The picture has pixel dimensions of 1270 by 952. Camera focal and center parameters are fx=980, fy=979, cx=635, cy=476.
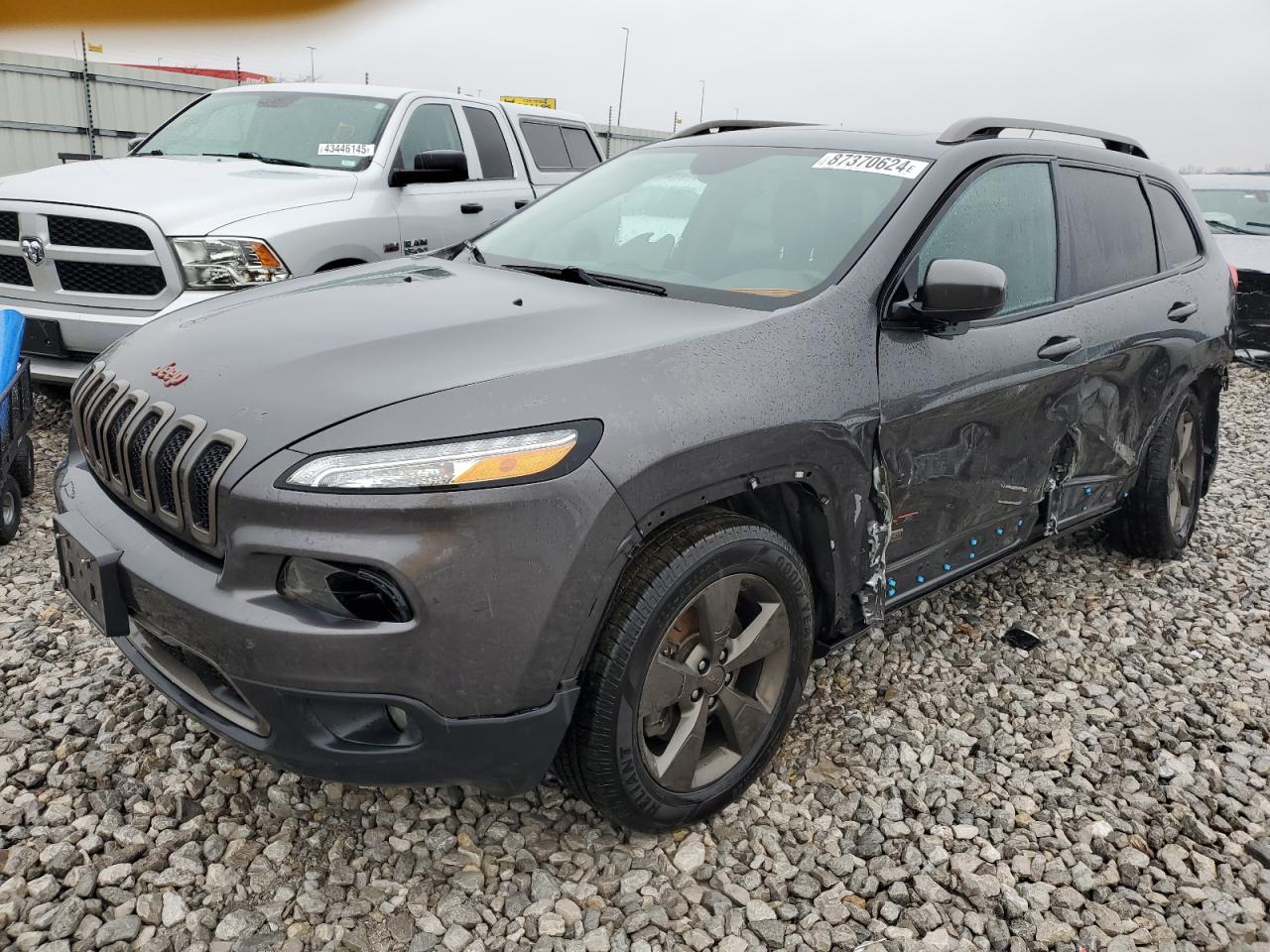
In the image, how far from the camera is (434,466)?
1.88 metres

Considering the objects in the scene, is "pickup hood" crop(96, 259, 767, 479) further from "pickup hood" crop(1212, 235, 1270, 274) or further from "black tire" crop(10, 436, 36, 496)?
"pickup hood" crop(1212, 235, 1270, 274)

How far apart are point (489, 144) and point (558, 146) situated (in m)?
1.09

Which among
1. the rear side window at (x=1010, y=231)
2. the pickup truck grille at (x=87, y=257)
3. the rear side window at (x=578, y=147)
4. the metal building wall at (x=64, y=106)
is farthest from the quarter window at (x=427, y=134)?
the metal building wall at (x=64, y=106)

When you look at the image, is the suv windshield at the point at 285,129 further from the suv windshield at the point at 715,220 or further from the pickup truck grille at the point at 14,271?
the suv windshield at the point at 715,220

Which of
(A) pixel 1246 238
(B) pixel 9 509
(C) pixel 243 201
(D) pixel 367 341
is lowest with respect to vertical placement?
(B) pixel 9 509

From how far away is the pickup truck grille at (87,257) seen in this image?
4.74 m

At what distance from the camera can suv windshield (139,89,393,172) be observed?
5938 mm

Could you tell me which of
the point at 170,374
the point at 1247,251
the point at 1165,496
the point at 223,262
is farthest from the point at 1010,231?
the point at 1247,251

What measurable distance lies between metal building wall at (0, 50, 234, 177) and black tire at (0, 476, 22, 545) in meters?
11.8

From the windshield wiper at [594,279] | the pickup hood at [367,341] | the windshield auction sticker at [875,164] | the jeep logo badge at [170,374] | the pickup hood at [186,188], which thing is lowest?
the jeep logo badge at [170,374]

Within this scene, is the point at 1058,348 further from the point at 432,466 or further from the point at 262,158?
the point at 262,158

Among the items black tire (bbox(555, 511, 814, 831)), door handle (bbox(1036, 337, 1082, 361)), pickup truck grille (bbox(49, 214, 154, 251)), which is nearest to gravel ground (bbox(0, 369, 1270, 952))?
black tire (bbox(555, 511, 814, 831))

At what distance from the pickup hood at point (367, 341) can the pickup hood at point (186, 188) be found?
7.70ft

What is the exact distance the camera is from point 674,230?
312 cm
